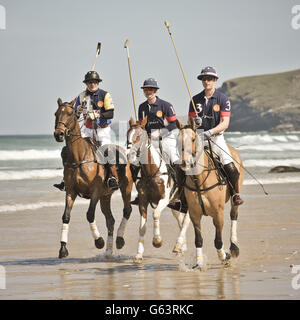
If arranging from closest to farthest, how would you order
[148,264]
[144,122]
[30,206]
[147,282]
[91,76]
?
[147,282], [148,264], [144,122], [91,76], [30,206]

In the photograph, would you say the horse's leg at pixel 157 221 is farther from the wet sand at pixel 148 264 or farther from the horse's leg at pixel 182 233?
the horse's leg at pixel 182 233

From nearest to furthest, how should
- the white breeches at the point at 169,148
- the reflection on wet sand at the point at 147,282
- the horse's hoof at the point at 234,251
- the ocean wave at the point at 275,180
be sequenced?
1. the reflection on wet sand at the point at 147,282
2. the horse's hoof at the point at 234,251
3. the white breeches at the point at 169,148
4. the ocean wave at the point at 275,180

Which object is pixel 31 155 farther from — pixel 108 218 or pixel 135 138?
pixel 135 138

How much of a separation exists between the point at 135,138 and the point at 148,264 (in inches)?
77.5

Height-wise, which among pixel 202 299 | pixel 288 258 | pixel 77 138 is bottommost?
pixel 202 299

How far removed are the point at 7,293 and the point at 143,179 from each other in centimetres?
364

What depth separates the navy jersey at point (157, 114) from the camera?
12.0 metres

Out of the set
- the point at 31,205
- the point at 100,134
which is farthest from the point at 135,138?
the point at 31,205

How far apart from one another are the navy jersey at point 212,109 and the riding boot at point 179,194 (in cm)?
79

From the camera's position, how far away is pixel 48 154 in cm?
5034

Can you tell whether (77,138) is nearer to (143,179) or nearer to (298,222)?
(143,179)

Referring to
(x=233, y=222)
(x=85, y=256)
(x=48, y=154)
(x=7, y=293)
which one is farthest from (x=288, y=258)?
(x=48, y=154)

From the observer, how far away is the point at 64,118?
11398 mm

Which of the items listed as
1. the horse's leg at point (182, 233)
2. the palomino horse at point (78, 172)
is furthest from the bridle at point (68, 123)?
the horse's leg at point (182, 233)
